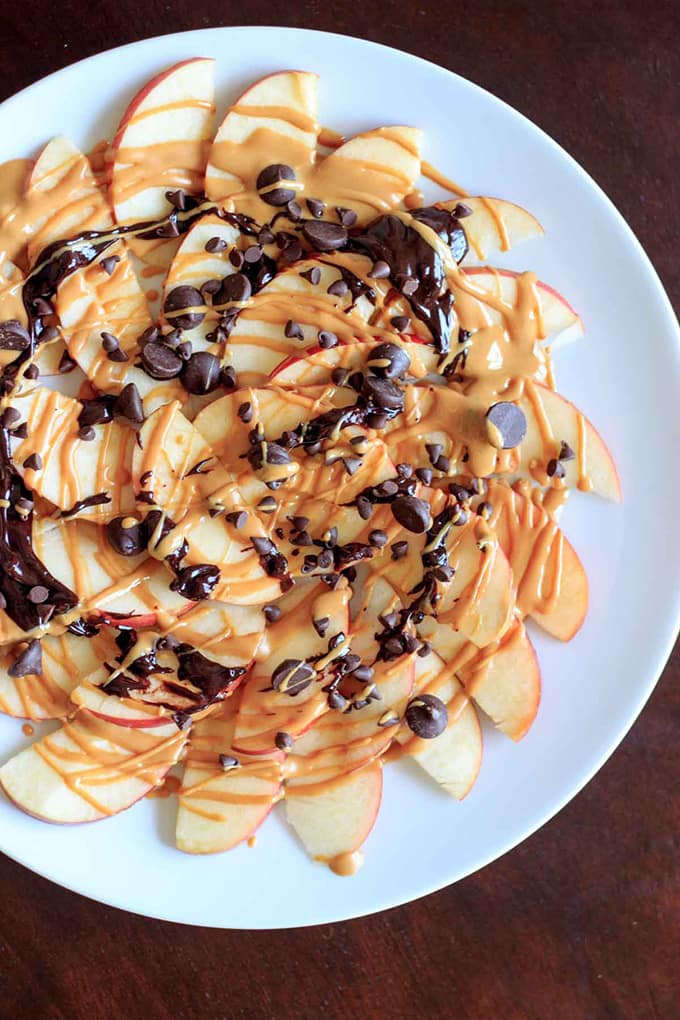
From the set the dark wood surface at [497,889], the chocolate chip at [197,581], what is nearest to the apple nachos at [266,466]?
the chocolate chip at [197,581]

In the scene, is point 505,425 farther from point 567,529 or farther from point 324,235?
point 324,235

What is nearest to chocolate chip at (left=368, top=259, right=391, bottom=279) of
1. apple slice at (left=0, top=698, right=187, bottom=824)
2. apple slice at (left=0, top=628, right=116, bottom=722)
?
apple slice at (left=0, top=628, right=116, bottom=722)

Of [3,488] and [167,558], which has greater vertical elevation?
[3,488]

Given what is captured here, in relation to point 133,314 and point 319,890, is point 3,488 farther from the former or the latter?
point 319,890

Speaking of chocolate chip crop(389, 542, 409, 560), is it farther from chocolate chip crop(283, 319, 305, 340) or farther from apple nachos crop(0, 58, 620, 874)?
chocolate chip crop(283, 319, 305, 340)

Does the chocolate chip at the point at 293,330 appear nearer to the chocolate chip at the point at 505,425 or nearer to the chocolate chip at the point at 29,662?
the chocolate chip at the point at 505,425

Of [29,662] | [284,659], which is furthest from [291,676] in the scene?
[29,662]

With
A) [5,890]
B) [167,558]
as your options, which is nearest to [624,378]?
[167,558]
